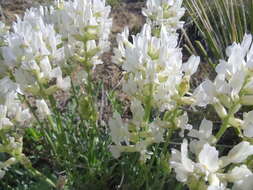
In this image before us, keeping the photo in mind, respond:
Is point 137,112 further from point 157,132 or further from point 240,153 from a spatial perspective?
point 240,153

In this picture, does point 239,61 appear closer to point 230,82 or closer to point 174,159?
point 230,82

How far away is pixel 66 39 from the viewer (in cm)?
152

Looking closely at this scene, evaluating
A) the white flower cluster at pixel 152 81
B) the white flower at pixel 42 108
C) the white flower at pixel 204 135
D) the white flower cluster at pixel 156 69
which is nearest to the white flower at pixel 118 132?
the white flower cluster at pixel 152 81

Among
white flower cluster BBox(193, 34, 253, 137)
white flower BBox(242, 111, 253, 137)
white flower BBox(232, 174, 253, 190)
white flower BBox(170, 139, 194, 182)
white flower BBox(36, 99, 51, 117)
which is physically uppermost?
white flower cluster BBox(193, 34, 253, 137)

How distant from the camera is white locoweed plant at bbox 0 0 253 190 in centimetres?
98

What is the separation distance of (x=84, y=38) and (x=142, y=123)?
42 centimetres

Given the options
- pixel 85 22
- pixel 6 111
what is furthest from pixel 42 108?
pixel 85 22

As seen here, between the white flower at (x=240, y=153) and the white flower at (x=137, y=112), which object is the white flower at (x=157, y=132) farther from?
the white flower at (x=240, y=153)

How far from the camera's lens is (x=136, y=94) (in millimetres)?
1180

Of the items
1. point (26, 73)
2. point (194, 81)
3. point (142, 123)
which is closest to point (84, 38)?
point (26, 73)

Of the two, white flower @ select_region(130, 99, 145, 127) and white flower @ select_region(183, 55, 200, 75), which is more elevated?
white flower @ select_region(183, 55, 200, 75)

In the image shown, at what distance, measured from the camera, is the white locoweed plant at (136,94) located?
979 millimetres

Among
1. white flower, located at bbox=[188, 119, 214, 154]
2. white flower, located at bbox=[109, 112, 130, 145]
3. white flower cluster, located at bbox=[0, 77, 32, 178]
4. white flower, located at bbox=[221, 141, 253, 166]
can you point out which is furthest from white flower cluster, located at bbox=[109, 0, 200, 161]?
white flower cluster, located at bbox=[0, 77, 32, 178]

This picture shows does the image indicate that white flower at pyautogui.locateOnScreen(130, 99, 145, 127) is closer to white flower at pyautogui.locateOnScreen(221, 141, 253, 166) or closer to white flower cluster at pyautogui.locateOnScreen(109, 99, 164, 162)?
white flower cluster at pyautogui.locateOnScreen(109, 99, 164, 162)
